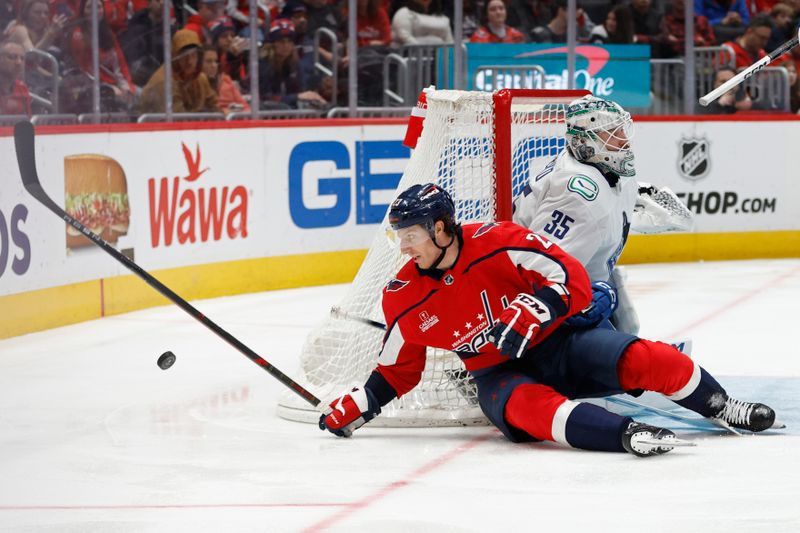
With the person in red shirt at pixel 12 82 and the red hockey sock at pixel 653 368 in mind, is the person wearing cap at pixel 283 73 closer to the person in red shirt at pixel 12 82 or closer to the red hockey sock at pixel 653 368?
the person in red shirt at pixel 12 82

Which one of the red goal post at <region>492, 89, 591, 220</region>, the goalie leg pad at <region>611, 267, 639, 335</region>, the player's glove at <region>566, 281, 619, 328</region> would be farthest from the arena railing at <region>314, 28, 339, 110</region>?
the player's glove at <region>566, 281, 619, 328</region>

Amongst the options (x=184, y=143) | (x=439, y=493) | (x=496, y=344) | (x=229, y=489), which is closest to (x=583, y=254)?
(x=496, y=344)

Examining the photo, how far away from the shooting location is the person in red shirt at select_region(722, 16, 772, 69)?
10125 mm

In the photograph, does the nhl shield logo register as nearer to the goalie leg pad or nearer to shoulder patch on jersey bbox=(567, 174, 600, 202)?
the goalie leg pad

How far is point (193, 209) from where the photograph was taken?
7859 mm

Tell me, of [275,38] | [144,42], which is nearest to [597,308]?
[144,42]

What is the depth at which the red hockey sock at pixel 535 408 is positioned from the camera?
398cm

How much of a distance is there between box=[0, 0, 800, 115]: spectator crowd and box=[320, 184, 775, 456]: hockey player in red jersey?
3259mm

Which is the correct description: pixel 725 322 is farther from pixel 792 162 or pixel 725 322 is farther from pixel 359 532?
pixel 359 532

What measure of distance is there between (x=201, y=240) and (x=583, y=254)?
3.91 metres

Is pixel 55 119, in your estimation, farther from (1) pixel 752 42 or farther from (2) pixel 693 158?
(1) pixel 752 42

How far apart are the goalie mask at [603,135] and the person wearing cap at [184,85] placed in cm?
376

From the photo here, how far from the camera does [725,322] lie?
22.8ft

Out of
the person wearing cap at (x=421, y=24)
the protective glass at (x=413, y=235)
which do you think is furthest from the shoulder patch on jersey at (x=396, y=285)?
the person wearing cap at (x=421, y=24)
